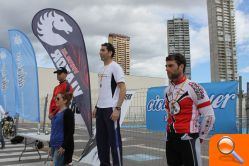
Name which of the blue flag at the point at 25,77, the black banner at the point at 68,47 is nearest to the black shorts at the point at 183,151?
the black banner at the point at 68,47

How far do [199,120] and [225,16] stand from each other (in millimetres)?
43168

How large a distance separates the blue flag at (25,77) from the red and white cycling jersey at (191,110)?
27.8 ft

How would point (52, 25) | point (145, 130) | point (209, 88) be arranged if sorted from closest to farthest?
point (209, 88) → point (145, 130) → point (52, 25)

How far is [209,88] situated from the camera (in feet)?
20.0

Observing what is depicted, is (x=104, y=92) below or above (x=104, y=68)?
below

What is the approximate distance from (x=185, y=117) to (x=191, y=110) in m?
0.10

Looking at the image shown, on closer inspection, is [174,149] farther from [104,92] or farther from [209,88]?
[209,88]

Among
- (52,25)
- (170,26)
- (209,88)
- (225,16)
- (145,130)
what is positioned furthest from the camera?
(225,16)

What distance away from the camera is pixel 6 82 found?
17.4 metres

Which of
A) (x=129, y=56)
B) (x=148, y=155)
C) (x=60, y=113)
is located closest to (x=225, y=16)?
(x=129, y=56)

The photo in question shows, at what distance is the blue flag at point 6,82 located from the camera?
55.6 feet

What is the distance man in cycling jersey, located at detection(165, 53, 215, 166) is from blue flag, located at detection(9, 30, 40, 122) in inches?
332

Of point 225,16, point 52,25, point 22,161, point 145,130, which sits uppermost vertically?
point 225,16

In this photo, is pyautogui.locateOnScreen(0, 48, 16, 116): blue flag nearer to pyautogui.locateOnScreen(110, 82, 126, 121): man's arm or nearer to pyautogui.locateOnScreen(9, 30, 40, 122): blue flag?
pyautogui.locateOnScreen(9, 30, 40, 122): blue flag
